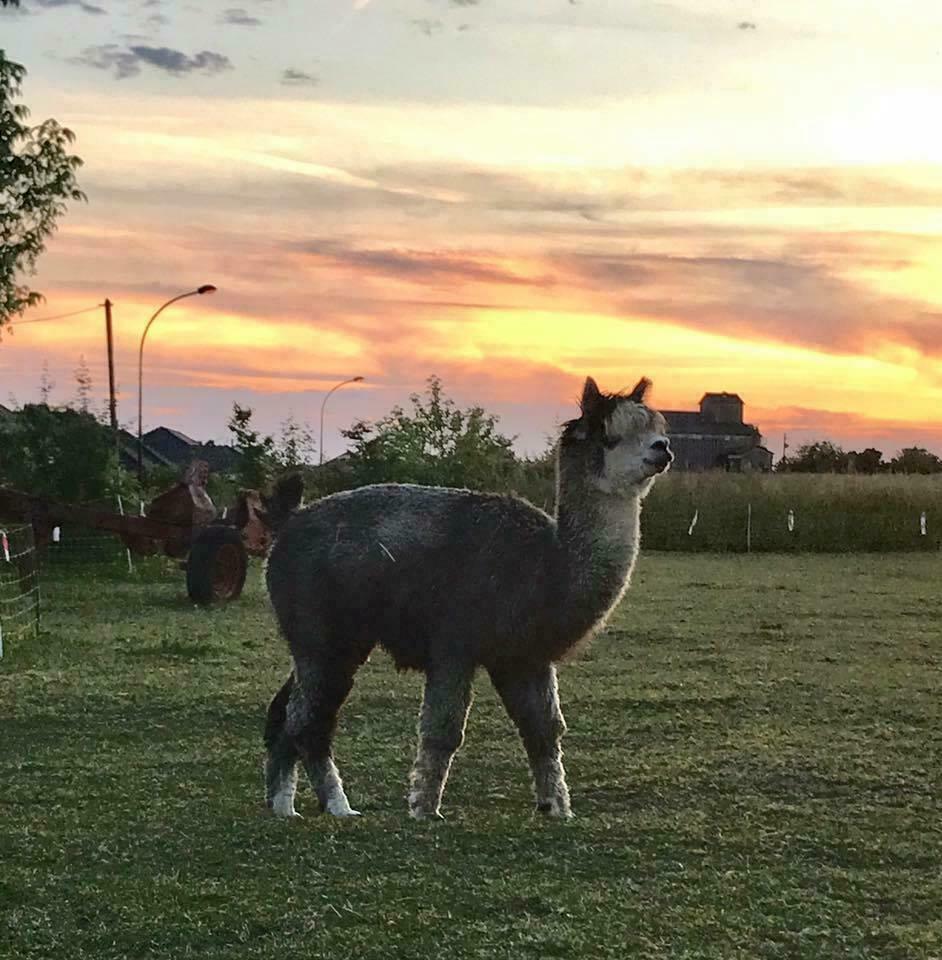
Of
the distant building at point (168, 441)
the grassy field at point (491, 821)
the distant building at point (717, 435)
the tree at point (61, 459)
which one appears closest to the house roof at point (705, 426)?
the distant building at point (717, 435)

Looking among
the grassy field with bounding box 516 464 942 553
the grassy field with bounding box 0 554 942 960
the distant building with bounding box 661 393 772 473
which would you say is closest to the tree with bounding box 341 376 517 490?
the grassy field with bounding box 516 464 942 553

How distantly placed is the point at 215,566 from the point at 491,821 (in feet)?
41.2

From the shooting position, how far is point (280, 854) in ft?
22.5

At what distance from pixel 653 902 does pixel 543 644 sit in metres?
1.71

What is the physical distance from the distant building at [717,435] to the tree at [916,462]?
42.2ft

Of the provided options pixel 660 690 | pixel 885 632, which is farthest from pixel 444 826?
pixel 885 632

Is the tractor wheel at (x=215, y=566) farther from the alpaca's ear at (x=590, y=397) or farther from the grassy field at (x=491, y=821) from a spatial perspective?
the alpaca's ear at (x=590, y=397)

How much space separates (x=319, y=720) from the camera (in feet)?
25.6

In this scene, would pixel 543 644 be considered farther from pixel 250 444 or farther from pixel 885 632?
pixel 250 444

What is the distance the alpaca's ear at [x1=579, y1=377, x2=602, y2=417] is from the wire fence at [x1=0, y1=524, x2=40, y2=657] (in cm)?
877

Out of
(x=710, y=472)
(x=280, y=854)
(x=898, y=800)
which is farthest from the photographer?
(x=710, y=472)

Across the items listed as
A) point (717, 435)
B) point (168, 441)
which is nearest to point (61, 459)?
point (168, 441)

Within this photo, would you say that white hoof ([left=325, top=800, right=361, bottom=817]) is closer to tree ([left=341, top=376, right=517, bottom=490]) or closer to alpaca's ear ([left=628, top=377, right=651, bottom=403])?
alpaca's ear ([left=628, top=377, right=651, bottom=403])

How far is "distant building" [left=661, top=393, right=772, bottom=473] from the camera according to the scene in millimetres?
85375
